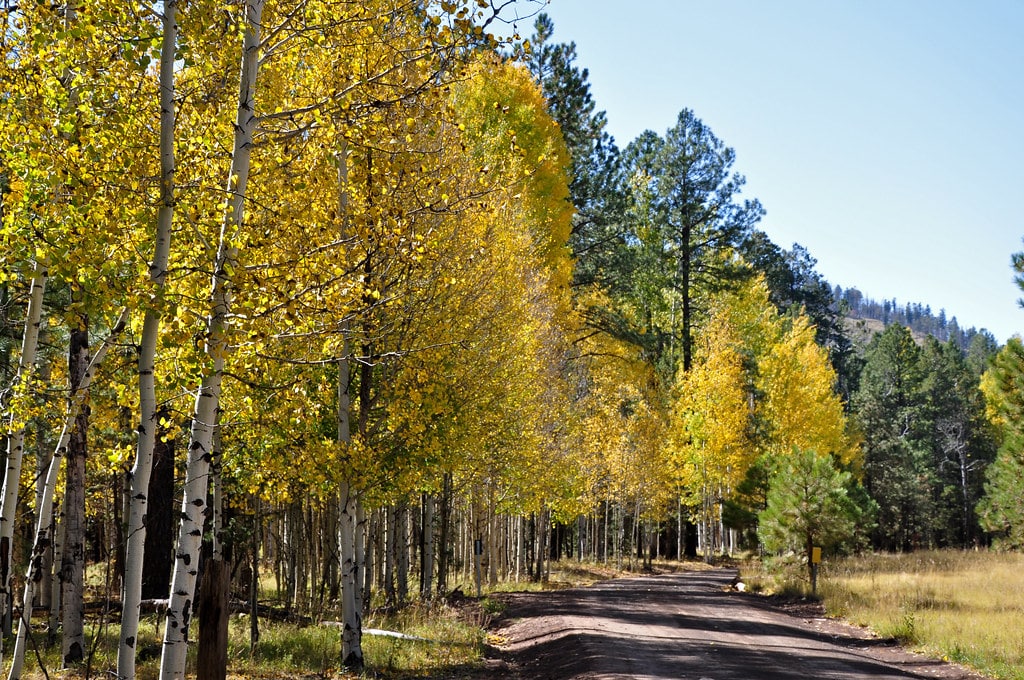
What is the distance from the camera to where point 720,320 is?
34.7 metres

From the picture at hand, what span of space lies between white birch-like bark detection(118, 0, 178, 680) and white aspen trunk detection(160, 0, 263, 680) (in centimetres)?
26

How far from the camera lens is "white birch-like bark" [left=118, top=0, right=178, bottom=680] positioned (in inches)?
239

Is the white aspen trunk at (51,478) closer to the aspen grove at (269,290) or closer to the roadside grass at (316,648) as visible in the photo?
the aspen grove at (269,290)

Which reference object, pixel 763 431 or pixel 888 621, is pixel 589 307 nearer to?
pixel 763 431

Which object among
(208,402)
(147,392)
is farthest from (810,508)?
(147,392)

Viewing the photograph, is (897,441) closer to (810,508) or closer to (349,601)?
(810,508)

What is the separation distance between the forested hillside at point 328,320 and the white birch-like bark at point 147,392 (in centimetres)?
3

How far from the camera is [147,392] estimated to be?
622cm

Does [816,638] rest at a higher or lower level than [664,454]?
lower

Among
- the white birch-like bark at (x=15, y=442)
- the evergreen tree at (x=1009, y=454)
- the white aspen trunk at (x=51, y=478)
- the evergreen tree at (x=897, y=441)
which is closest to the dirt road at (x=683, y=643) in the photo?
the white aspen trunk at (x=51, y=478)

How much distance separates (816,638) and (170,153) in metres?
13.3

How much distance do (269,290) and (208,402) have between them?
3.15 ft

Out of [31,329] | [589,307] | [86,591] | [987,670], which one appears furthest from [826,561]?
[31,329]

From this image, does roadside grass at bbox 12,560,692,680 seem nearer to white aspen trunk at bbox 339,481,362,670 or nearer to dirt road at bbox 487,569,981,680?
white aspen trunk at bbox 339,481,362,670
